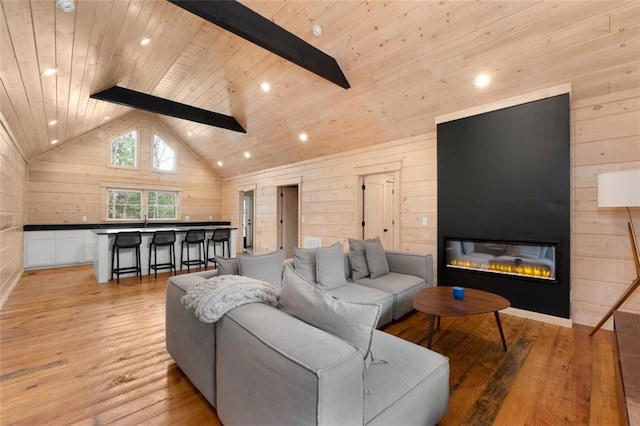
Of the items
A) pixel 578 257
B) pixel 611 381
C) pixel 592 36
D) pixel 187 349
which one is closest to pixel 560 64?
pixel 592 36

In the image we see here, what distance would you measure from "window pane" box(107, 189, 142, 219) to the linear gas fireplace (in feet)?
26.0

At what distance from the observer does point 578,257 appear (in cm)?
308

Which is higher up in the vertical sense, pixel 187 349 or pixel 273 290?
pixel 273 290

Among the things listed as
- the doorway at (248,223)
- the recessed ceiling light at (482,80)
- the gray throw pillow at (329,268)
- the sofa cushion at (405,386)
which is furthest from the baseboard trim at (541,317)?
the doorway at (248,223)

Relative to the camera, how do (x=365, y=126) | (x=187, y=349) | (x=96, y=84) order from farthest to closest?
(x=365, y=126), (x=96, y=84), (x=187, y=349)

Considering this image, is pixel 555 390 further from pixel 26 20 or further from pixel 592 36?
pixel 26 20

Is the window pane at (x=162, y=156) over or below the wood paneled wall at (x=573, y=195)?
over

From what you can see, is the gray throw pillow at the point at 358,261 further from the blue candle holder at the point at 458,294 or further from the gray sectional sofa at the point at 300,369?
the gray sectional sofa at the point at 300,369

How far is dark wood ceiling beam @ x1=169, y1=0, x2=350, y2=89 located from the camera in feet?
8.11

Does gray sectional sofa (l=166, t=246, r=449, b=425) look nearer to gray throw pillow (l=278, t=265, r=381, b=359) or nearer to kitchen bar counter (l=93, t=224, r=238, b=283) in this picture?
gray throw pillow (l=278, t=265, r=381, b=359)

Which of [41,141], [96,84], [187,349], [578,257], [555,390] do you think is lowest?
[555,390]

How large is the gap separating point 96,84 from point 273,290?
4432 millimetres

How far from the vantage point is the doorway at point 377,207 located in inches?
215

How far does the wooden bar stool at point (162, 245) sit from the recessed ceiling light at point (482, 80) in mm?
5667
